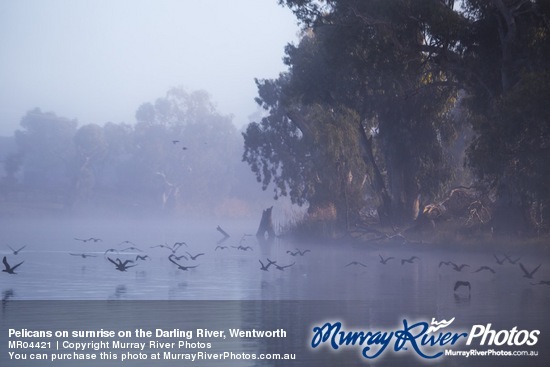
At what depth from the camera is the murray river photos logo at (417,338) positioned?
13688 millimetres

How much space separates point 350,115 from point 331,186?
810cm

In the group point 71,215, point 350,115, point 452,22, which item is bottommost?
point 71,215

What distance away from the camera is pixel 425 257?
38.9 meters

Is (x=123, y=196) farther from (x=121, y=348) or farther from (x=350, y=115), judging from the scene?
(x=121, y=348)

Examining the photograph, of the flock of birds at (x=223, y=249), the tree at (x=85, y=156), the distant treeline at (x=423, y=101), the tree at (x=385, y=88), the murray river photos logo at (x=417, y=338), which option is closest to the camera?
the murray river photos logo at (x=417, y=338)

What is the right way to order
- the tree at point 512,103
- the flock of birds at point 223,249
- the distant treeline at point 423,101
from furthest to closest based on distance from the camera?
the distant treeline at point 423,101, the tree at point 512,103, the flock of birds at point 223,249

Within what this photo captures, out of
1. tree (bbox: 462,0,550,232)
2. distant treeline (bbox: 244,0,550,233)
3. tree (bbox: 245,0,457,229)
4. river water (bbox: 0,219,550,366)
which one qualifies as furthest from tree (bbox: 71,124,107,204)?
tree (bbox: 462,0,550,232)

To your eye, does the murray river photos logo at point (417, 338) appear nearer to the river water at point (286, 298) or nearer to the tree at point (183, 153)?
the river water at point (286, 298)

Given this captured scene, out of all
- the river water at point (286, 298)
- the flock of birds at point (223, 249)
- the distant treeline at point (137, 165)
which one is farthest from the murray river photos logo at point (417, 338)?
the distant treeline at point (137, 165)

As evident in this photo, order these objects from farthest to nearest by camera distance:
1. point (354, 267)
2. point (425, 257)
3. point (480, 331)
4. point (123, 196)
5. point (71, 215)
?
point (123, 196) < point (71, 215) < point (425, 257) < point (354, 267) < point (480, 331)

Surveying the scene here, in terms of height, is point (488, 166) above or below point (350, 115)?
below

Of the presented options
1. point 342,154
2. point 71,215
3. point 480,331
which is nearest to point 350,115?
point 342,154

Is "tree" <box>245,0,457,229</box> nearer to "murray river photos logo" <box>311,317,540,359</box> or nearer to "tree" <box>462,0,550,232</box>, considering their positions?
"tree" <box>462,0,550,232</box>

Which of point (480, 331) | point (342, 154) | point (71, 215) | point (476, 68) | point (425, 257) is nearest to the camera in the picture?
point (480, 331)
